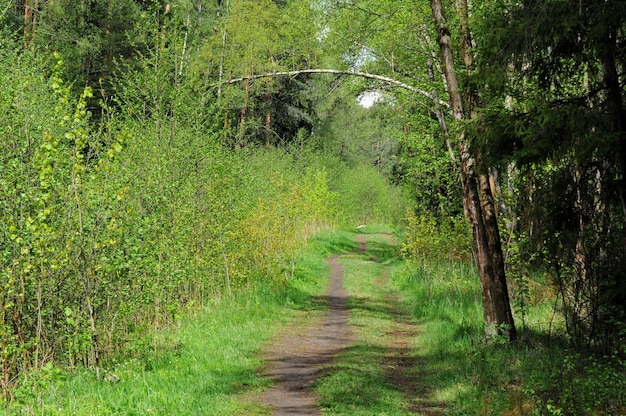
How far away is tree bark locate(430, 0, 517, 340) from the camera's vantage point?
34.9 feet

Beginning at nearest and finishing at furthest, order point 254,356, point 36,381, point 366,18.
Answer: point 36,381 → point 254,356 → point 366,18

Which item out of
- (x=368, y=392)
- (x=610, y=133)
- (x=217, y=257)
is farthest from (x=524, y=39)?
(x=217, y=257)

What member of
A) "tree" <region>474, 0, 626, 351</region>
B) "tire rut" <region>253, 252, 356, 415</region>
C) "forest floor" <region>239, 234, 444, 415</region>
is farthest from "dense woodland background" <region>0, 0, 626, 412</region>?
"tire rut" <region>253, 252, 356, 415</region>

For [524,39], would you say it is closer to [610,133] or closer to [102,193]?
[610,133]

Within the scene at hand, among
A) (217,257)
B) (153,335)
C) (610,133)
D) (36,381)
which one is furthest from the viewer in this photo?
(217,257)

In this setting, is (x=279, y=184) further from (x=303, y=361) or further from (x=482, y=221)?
(x=482, y=221)

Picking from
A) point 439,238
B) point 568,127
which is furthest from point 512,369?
point 439,238

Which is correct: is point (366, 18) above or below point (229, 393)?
Result: above

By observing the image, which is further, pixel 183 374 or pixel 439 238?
pixel 439 238

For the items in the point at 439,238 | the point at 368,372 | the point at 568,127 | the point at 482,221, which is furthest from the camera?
the point at 439,238

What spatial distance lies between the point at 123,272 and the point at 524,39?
6.38 m

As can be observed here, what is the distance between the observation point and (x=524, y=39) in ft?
26.1

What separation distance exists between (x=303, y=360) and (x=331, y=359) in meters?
0.50

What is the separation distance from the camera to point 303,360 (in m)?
11.4
